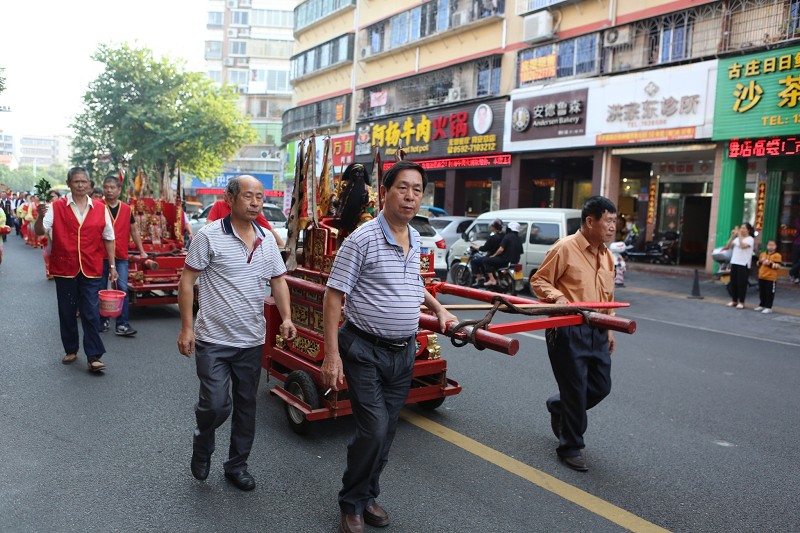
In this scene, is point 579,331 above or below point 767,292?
above

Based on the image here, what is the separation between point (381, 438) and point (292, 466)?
1204mm

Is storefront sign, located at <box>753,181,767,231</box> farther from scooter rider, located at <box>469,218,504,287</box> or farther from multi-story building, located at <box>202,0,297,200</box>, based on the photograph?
multi-story building, located at <box>202,0,297,200</box>

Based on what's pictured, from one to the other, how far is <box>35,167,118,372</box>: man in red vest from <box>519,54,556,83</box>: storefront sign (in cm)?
1782

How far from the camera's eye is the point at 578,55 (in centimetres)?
2027

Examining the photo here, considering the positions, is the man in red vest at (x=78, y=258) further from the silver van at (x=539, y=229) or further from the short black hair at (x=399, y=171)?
the silver van at (x=539, y=229)

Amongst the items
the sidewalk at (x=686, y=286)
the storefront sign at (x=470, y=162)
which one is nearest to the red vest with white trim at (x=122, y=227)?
the sidewalk at (x=686, y=286)

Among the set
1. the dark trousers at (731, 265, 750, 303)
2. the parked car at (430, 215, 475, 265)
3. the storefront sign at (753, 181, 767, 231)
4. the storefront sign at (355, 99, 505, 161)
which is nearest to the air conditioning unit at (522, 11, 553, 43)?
the storefront sign at (355, 99, 505, 161)

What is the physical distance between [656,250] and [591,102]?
481 cm

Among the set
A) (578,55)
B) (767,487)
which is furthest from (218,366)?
(578,55)

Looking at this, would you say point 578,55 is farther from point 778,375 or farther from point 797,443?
point 797,443

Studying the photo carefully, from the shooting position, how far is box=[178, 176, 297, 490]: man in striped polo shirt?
3.58 metres

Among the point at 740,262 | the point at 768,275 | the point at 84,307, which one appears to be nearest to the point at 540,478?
the point at 84,307

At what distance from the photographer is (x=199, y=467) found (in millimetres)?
3695

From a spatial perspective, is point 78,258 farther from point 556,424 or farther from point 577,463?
point 577,463
